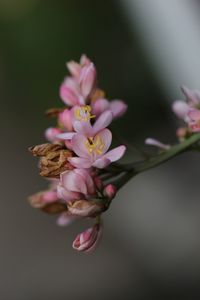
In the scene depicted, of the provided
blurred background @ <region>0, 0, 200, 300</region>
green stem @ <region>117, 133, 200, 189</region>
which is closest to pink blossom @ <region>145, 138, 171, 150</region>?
green stem @ <region>117, 133, 200, 189</region>

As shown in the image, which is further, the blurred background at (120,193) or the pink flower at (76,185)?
the blurred background at (120,193)

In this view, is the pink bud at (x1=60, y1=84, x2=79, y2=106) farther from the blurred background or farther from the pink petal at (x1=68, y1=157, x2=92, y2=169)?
the blurred background

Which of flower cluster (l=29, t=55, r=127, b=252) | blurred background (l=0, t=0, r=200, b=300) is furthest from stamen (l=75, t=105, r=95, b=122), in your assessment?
blurred background (l=0, t=0, r=200, b=300)

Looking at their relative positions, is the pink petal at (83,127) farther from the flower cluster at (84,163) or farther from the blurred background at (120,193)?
the blurred background at (120,193)

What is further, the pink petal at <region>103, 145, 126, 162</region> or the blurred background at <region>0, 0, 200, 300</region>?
the blurred background at <region>0, 0, 200, 300</region>

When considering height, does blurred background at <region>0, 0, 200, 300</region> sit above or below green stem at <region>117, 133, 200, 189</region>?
below

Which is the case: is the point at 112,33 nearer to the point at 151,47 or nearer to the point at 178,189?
the point at 151,47

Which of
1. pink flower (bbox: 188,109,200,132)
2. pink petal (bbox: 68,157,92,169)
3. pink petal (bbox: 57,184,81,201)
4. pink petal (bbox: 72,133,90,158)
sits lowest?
pink flower (bbox: 188,109,200,132)

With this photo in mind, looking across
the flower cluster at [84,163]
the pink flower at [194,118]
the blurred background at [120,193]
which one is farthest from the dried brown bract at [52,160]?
the blurred background at [120,193]
